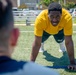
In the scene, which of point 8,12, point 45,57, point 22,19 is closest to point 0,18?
point 8,12

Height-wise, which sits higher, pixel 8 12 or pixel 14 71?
pixel 8 12

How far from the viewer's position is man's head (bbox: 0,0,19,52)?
156 cm

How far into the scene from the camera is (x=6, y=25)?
5.16 feet

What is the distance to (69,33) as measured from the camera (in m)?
5.49

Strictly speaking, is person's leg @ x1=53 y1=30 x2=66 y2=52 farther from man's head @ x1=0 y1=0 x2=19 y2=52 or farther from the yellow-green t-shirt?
man's head @ x1=0 y1=0 x2=19 y2=52

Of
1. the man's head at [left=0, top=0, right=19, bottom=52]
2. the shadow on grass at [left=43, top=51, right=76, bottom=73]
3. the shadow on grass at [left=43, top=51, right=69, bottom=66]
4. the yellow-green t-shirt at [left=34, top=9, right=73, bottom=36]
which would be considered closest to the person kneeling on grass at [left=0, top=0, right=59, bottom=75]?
the man's head at [left=0, top=0, right=19, bottom=52]

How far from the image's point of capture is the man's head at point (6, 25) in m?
1.56

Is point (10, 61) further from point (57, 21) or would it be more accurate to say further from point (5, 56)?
point (57, 21)

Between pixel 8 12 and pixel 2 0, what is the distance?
0.08 m

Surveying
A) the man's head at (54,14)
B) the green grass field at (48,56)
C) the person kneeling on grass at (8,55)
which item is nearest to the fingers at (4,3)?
the person kneeling on grass at (8,55)

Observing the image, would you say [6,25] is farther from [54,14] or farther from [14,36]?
[54,14]

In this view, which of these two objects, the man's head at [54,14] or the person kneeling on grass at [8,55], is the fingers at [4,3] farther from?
the man's head at [54,14]

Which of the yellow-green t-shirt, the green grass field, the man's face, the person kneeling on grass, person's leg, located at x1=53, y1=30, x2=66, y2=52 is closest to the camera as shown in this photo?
the person kneeling on grass

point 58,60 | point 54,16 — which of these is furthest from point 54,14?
point 58,60
